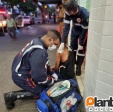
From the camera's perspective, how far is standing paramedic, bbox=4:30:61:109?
6.82 ft

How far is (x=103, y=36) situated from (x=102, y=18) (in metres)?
0.17

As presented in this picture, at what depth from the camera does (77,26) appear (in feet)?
10.1

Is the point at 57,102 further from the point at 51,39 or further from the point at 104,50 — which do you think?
the point at 104,50

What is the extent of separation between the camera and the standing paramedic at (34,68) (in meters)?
2.08

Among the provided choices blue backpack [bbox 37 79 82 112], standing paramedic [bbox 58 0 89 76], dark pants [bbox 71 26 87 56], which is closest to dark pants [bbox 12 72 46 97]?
blue backpack [bbox 37 79 82 112]

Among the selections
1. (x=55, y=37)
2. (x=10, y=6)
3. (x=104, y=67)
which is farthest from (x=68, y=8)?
(x=10, y=6)

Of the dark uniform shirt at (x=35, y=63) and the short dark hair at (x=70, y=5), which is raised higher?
the short dark hair at (x=70, y=5)

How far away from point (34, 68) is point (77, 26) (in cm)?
146

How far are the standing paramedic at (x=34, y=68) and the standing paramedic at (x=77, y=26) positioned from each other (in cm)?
64

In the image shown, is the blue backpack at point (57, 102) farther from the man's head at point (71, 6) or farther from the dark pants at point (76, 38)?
the man's head at point (71, 6)

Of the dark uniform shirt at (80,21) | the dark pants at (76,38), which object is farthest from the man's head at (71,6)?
the dark pants at (76,38)

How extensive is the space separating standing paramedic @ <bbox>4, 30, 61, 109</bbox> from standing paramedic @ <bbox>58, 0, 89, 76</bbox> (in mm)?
640

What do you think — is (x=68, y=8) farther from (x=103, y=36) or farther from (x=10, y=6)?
(x=10, y=6)

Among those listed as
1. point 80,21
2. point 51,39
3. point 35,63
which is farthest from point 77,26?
point 35,63
